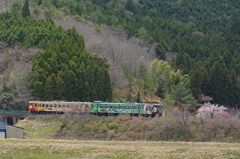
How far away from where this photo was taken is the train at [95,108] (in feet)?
171

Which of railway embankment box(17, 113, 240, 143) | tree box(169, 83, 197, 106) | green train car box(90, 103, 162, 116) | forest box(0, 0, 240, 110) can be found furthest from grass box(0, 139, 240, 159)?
tree box(169, 83, 197, 106)

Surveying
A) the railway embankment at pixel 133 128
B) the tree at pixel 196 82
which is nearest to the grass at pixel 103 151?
the railway embankment at pixel 133 128

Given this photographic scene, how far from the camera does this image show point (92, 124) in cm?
4966

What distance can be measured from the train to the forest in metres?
2.98

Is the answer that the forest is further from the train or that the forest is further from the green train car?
the green train car

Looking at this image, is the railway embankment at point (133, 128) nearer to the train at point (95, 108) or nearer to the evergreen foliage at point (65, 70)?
the train at point (95, 108)

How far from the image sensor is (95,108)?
52.8 m

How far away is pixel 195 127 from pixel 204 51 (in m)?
46.9

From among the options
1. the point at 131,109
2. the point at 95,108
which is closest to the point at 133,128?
the point at 131,109

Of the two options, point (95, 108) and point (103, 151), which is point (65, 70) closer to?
point (95, 108)

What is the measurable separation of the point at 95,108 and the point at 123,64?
900 inches

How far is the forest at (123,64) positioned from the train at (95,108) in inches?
117

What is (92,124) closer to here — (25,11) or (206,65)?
(206,65)

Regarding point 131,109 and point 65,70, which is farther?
point 65,70
